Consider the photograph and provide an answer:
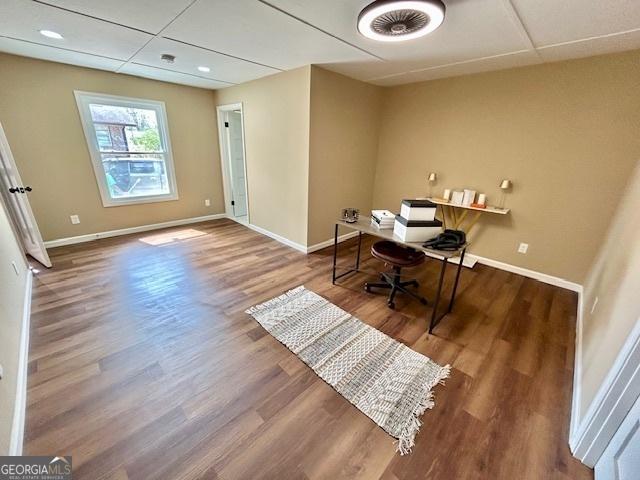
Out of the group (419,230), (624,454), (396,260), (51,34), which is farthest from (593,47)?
(51,34)

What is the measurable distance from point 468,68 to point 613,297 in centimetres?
262

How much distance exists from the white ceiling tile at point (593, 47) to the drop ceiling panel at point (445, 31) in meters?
0.33

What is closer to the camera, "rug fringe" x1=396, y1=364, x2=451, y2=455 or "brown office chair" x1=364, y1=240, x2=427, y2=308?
"rug fringe" x1=396, y1=364, x2=451, y2=455

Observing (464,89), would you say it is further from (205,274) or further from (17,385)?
(17,385)

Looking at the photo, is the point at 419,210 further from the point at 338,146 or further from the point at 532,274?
the point at 532,274

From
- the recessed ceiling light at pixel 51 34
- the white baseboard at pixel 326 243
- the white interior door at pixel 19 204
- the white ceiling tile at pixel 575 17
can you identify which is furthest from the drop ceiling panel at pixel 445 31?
the white interior door at pixel 19 204

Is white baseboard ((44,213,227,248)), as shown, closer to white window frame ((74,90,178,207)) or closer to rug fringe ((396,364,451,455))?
white window frame ((74,90,178,207))

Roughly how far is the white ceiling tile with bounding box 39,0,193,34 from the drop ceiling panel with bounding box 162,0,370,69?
8 cm

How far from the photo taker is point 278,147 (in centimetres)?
364

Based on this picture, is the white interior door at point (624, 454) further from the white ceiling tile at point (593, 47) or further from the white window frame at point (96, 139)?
the white window frame at point (96, 139)

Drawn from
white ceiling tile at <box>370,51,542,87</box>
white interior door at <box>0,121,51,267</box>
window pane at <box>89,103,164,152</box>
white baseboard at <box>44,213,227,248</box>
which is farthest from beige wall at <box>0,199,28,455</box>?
white ceiling tile at <box>370,51,542,87</box>

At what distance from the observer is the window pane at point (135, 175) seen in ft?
12.6

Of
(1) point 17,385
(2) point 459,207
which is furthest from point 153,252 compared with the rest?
(2) point 459,207

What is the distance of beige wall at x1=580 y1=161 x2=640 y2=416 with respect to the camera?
1.27 metres
